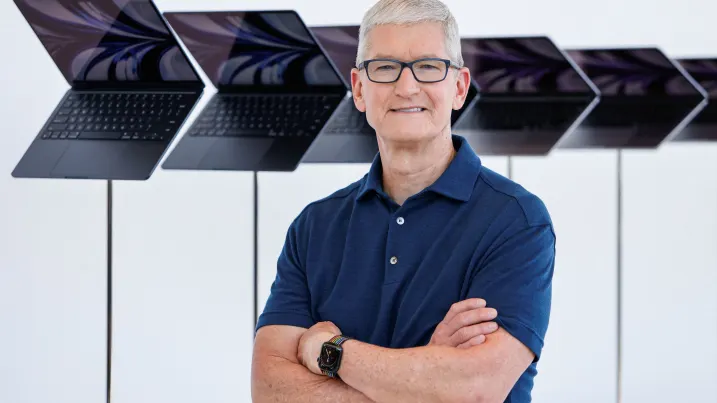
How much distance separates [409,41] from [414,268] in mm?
431

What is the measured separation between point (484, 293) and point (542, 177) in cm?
264

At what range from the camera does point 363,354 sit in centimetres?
174

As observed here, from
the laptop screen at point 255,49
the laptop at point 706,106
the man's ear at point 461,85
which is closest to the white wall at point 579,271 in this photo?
the laptop at point 706,106

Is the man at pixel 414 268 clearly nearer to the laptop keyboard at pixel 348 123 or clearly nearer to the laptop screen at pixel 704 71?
the laptop keyboard at pixel 348 123

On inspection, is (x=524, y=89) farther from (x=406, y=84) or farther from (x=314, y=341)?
(x=314, y=341)

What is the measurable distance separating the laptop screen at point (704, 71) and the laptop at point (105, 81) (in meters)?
2.29

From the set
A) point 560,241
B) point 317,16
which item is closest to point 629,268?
point 560,241

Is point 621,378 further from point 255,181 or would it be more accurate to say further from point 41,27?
point 41,27

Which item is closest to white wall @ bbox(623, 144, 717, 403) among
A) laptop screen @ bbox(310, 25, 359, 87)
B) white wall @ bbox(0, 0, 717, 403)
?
white wall @ bbox(0, 0, 717, 403)

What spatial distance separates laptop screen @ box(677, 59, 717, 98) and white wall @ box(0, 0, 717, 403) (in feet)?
0.36

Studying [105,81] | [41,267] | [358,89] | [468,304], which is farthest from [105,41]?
[468,304]

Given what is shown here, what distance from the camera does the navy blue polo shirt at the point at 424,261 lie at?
173 cm

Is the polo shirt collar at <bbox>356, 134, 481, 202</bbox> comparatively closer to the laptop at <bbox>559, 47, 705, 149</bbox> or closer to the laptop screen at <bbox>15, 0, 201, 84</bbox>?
the laptop screen at <bbox>15, 0, 201, 84</bbox>

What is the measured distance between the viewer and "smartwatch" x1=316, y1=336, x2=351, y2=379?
1.77 m
